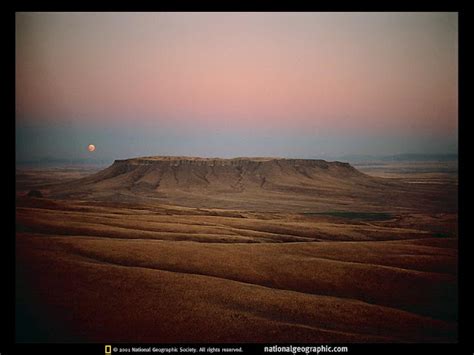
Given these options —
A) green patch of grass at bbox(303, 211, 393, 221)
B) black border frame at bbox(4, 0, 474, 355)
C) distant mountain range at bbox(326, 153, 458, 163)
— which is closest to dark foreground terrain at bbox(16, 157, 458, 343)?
green patch of grass at bbox(303, 211, 393, 221)

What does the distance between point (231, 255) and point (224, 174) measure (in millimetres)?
2979

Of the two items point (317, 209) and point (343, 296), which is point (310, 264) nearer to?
point (343, 296)

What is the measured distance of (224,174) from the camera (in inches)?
366

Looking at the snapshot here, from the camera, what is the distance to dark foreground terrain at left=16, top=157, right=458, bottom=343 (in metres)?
5.44

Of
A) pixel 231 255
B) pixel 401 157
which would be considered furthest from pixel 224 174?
pixel 401 157

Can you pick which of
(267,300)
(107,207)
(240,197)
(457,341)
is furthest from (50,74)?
(457,341)

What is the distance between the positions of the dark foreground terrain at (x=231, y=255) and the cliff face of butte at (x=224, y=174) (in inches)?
1.9

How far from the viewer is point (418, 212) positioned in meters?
7.61

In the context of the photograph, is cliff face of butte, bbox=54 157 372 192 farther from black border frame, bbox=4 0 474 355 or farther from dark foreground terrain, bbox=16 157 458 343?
black border frame, bbox=4 0 474 355

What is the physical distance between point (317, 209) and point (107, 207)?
476 cm

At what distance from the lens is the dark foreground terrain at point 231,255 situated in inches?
214
